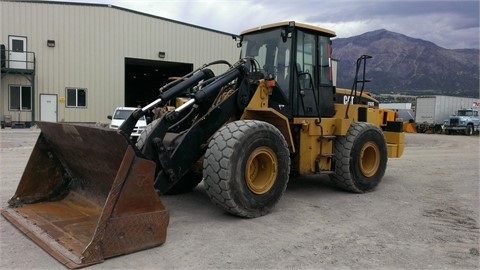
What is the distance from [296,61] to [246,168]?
7.79 ft

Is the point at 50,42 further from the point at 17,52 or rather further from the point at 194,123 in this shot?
the point at 194,123

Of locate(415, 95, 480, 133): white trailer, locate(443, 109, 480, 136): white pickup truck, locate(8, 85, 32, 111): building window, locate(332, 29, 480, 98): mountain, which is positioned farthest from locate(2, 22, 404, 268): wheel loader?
locate(332, 29, 480, 98): mountain

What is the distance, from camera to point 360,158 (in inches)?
300

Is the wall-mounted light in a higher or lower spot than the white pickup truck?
higher

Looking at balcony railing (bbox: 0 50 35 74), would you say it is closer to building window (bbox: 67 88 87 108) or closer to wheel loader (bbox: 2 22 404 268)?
building window (bbox: 67 88 87 108)

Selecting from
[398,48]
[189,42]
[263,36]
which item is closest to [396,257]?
[263,36]

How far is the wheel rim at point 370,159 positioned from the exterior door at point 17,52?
22190 mm

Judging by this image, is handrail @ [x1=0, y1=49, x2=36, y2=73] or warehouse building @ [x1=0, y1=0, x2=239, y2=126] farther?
warehouse building @ [x1=0, y1=0, x2=239, y2=126]

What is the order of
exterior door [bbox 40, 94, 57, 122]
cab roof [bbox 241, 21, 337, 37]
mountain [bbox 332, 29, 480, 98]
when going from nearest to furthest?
cab roof [bbox 241, 21, 337, 37]
exterior door [bbox 40, 94, 57, 122]
mountain [bbox 332, 29, 480, 98]

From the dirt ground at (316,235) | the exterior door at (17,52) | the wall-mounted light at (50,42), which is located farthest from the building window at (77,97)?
the dirt ground at (316,235)

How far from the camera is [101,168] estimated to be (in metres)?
5.16

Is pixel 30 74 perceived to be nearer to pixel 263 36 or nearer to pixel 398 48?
pixel 263 36

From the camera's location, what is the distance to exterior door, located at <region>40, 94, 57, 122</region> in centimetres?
2492

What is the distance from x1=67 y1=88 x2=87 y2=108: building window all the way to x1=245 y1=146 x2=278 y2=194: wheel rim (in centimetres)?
2218
